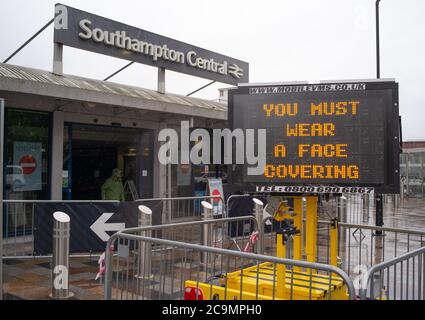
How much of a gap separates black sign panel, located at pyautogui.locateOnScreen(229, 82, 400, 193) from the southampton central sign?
9068 mm

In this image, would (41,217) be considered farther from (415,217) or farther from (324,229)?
(415,217)

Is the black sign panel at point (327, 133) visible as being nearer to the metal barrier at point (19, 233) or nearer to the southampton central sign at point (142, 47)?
the metal barrier at point (19, 233)

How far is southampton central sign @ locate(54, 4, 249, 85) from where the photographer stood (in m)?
13.1

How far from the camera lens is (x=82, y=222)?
9.14 metres

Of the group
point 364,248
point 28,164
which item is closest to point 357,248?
point 364,248

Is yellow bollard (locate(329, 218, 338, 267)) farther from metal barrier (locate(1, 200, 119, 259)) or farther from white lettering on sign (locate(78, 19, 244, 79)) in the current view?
white lettering on sign (locate(78, 19, 244, 79))

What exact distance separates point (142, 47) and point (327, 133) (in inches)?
439

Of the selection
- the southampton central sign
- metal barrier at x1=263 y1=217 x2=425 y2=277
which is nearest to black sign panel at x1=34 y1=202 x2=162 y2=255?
metal barrier at x1=263 y1=217 x2=425 y2=277

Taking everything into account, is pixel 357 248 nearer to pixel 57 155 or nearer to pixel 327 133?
pixel 327 133

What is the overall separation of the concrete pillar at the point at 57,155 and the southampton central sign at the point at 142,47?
2.25m

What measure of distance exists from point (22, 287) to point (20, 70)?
658cm

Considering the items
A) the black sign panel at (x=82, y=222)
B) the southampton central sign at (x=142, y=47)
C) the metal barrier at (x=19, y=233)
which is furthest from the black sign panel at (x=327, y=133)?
the southampton central sign at (x=142, y=47)

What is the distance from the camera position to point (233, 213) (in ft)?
41.5
